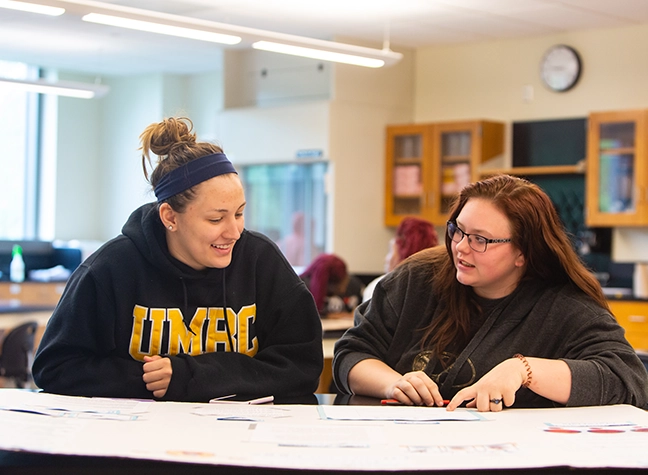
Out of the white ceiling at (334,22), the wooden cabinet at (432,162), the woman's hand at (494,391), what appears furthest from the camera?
the wooden cabinet at (432,162)

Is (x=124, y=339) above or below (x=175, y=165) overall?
below

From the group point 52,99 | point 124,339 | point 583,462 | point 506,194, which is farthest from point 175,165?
point 52,99

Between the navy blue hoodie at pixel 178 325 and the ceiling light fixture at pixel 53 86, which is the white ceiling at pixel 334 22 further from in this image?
the navy blue hoodie at pixel 178 325

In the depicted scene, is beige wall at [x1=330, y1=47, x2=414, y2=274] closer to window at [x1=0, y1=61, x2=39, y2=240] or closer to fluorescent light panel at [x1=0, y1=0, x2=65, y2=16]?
fluorescent light panel at [x1=0, y1=0, x2=65, y2=16]

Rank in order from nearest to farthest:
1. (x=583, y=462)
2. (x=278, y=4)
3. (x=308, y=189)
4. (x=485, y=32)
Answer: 1. (x=583, y=462)
2. (x=278, y=4)
3. (x=485, y=32)
4. (x=308, y=189)

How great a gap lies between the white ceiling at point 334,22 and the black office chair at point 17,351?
99.2 inches

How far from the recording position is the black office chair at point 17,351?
5.59 meters

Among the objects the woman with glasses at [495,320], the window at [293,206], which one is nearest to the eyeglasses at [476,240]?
the woman with glasses at [495,320]

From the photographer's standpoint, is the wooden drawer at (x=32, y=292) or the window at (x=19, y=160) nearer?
the wooden drawer at (x=32, y=292)

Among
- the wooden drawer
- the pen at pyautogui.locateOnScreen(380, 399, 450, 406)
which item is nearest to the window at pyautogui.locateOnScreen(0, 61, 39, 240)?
the wooden drawer

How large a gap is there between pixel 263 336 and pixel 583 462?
1.00m

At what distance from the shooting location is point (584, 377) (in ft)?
5.95

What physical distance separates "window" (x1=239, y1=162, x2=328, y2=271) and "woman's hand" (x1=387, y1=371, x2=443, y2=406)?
19.5 feet

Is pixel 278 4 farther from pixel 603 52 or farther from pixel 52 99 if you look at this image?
pixel 52 99
